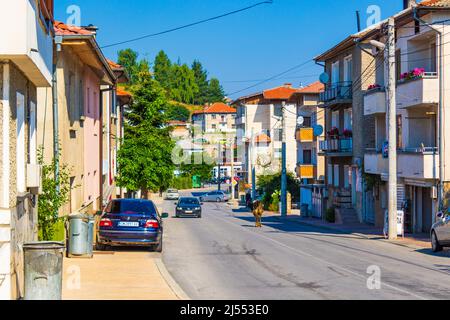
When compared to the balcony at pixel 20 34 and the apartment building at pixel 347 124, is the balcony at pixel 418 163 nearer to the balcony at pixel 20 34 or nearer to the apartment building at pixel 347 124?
the apartment building at pixel 347 124

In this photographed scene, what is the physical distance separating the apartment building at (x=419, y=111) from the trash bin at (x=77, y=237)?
684 inches

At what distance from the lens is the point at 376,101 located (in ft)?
Answer: 134

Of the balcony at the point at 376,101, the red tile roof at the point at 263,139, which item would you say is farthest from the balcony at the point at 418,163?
the red tile roof at the point at 263,139

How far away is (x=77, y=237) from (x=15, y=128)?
744cm

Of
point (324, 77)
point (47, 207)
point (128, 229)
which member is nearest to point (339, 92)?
point (324, 77)

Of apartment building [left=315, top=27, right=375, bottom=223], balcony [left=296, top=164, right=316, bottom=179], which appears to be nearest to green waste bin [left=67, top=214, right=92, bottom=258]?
apartment building [left=315, top=27, right=375, bottom=223]

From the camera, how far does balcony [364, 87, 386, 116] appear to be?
133ft

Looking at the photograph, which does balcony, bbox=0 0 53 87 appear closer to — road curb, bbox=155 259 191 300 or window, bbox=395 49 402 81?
road curb, bbox=155 259 191 300

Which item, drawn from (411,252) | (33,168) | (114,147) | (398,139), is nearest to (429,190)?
(398,139)

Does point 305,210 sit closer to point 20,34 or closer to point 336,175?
point 336,175

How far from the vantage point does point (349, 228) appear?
1679 inches

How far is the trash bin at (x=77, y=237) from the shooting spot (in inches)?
800

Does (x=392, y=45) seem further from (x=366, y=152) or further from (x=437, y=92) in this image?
(x=366, y=152)

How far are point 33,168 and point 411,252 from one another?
15117mm
